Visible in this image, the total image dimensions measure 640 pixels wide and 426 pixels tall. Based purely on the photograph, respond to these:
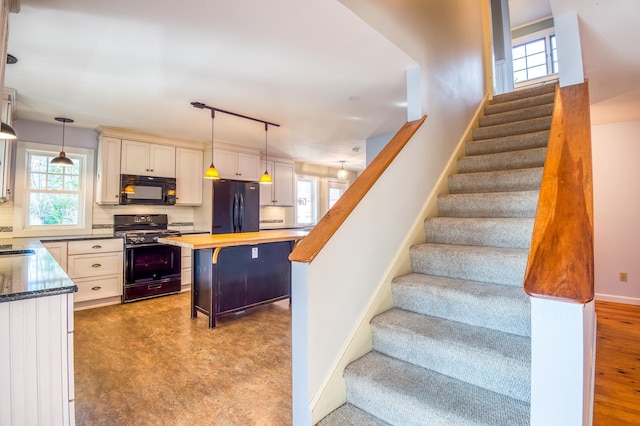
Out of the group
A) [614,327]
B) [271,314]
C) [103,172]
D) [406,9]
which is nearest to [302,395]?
[271,314]

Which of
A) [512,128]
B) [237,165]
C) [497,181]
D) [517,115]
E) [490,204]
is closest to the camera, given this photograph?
[490,204]

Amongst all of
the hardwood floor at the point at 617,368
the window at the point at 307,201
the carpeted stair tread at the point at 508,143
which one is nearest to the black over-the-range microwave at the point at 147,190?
the window at the point at 307,201

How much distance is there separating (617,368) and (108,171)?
588cm

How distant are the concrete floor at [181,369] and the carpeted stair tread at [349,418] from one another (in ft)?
1.22

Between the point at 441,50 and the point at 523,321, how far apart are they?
2.52 meters

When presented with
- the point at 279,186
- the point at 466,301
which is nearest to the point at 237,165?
the point at 279,186

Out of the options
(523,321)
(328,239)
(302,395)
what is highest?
(328,239)

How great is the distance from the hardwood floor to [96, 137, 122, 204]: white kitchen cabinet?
17.7 ft

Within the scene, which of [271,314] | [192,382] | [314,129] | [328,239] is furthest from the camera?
[314,129]

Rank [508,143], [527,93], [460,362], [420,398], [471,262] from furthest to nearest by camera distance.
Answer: [527,93] → [508,143] → [471,262] → [460,362] → [420,398]

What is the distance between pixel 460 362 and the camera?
60.1 inches

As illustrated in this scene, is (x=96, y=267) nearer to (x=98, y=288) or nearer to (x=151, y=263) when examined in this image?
(x=98, y=288)

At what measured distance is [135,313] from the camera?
3807 millimetres

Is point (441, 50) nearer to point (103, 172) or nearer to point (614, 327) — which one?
point (614, 327)
